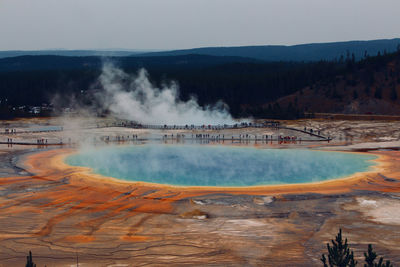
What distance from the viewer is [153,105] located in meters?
74.9

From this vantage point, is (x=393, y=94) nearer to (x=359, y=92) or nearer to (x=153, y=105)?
(x=359, y=92)

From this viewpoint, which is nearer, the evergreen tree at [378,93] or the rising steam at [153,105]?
the rising steam at [153,105]

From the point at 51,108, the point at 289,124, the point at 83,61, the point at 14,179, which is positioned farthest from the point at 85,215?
the point at 83,61

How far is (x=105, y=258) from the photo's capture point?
15.9 metres

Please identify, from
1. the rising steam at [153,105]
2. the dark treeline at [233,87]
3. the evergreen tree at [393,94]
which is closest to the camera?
the rising steam at [153,105]

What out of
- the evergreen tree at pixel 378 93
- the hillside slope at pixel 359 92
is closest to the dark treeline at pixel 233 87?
the hillside slope at pixel 359 92

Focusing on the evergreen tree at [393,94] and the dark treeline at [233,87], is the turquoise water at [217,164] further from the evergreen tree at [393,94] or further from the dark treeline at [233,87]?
the evergreen tree at [393,94]

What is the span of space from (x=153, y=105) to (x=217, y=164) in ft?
136

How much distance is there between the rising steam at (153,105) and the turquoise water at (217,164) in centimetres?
2293

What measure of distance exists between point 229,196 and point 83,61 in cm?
17942

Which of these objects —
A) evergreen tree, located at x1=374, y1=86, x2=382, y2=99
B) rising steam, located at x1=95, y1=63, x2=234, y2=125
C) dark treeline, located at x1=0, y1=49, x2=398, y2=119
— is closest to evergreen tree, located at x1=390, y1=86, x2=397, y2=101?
evergreen tree, located at x1=374, y1=86, x2=382, y2=99

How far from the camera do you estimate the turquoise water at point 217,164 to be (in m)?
29.2

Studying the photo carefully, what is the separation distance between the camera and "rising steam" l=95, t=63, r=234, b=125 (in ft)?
222

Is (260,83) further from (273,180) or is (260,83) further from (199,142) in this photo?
(273,180)
